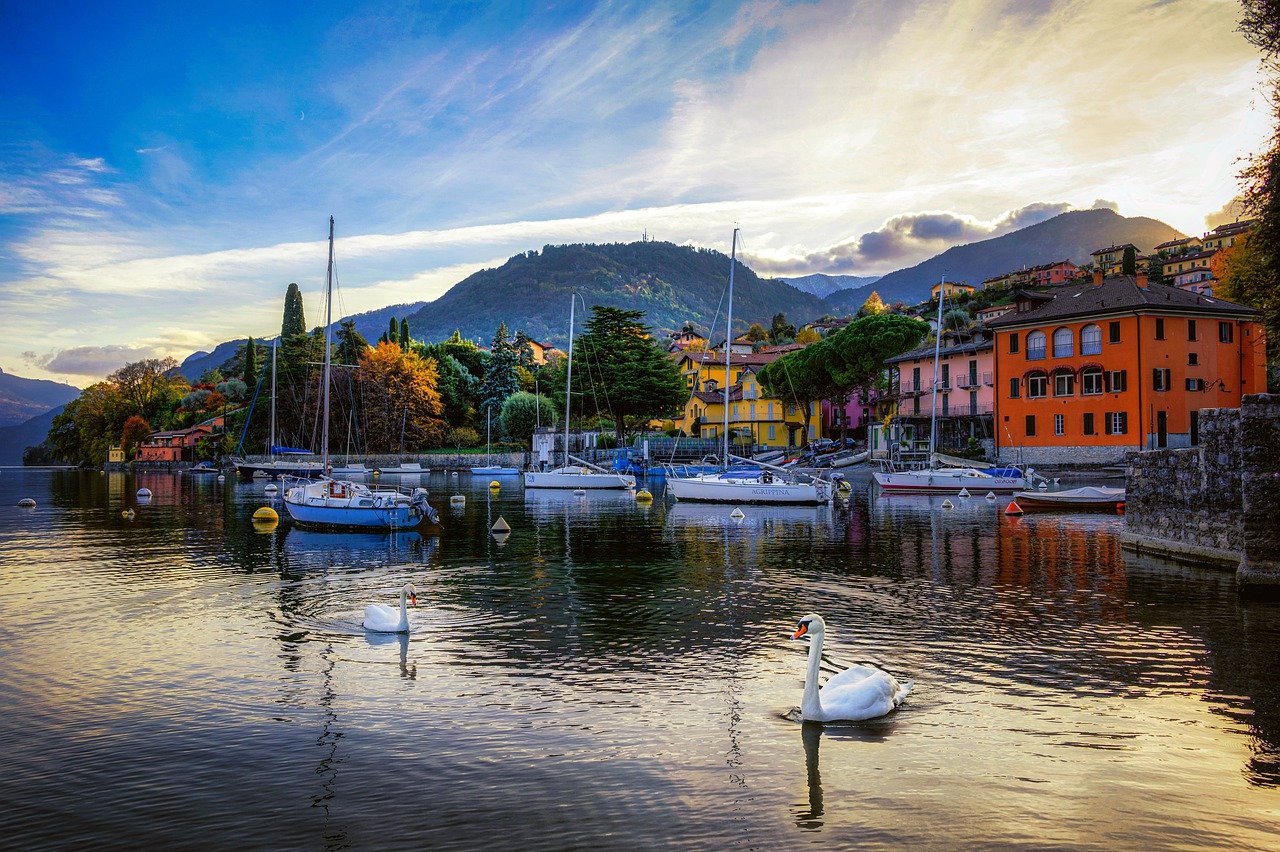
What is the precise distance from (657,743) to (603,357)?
7912 centimetres

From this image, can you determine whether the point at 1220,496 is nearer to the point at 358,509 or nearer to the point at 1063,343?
the point at 358,509

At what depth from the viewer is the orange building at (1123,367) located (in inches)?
2212

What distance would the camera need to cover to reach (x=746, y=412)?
10581 centimetres

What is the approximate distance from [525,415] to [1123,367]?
59.0m

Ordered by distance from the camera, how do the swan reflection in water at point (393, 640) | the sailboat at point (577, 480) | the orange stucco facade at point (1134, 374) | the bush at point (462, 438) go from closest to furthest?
the swan reflection in water at point (393, 640)
the orange stucco facade at point (1134, 374)
the sailboat at point (577, 480)
the bush at point (462, 438)

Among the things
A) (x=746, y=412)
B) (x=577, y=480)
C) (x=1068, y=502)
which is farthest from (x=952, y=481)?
(x=746, y=412)

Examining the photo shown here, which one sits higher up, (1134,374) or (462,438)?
(1134,374)

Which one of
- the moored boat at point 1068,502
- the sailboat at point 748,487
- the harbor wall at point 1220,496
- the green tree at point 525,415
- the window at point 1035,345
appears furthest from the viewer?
the green tree at point 525,415

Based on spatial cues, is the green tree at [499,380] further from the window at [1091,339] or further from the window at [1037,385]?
the window at [1091,339]

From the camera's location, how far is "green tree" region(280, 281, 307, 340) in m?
120

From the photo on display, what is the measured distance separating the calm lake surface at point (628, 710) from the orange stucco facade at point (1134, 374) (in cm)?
3816

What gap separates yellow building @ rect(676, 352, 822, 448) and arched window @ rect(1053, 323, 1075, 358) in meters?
33.9

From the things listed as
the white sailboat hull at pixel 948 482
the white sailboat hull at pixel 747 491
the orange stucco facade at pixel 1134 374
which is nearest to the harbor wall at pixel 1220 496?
the white sailboat hull at pixel 747 491

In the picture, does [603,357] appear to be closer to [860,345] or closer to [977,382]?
[860,345]
